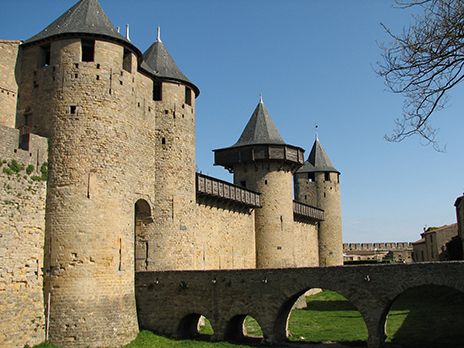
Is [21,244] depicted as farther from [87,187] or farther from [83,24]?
[83,24]

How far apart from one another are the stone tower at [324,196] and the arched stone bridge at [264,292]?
20.4 metres

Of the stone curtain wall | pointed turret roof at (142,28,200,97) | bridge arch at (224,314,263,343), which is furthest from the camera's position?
pointed turret roof at (142,28,200,97)

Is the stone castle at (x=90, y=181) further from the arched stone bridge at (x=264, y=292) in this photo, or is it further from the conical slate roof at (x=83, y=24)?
the arched stone bridge at (x=264, y=292)

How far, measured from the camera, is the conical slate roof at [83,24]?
15.8 meters

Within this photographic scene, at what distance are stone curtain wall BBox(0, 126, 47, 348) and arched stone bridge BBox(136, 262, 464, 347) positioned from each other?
13.6 feet

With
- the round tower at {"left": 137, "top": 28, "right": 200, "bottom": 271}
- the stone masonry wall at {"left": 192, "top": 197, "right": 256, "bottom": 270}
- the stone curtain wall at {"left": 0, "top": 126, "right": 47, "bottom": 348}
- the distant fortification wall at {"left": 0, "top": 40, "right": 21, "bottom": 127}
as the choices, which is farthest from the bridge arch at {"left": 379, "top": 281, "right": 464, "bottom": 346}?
the distant fortification wall at {"left": 0, "top": 40, "right": 21, "bottom": 127}

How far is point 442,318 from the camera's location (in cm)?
1897

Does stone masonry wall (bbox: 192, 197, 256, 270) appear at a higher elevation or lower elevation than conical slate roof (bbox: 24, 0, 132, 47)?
lower

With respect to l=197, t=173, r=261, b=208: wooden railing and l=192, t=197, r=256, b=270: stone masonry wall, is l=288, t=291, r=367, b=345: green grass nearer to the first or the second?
l=192, t=197, r=256, b=270: stone masonry wall

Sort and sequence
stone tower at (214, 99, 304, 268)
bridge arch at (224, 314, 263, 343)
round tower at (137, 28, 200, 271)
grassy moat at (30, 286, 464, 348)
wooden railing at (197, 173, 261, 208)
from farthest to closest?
stone tower at (214, 99, 304, 268)
wooden railing at (197, 173, 261, 208)
round tower at (137, 28, 200, 271)
bridge arch at (224, 314, 263, 343)
grassy moat at (30, 286, 464, 348)

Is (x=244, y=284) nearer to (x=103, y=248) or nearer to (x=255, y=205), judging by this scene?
(x=103, y=248)

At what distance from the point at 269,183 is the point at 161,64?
982 cm

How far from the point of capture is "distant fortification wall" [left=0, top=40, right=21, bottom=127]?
621 inches

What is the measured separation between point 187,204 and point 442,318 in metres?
11.5
